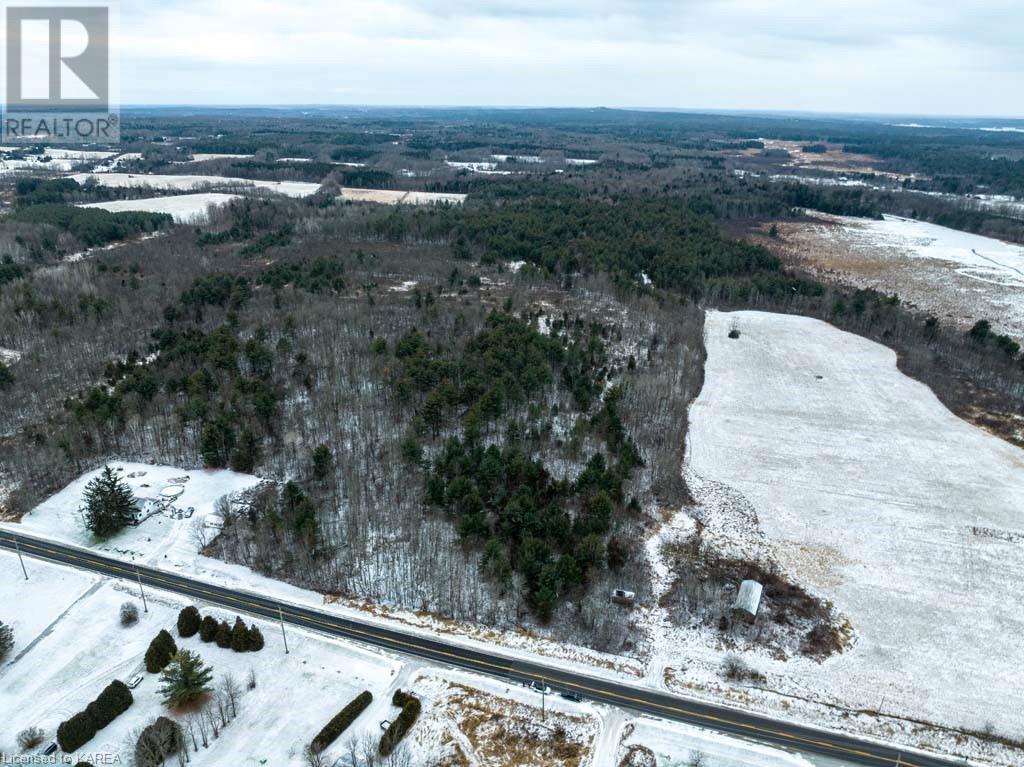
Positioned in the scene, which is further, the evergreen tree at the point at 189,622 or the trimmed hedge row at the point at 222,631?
the evergreen tree at the point at 189,622

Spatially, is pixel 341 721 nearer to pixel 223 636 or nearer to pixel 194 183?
pixel 223 636

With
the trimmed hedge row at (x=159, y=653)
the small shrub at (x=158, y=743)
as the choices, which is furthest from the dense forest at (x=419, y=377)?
the small shrub at (x=158, y=743)

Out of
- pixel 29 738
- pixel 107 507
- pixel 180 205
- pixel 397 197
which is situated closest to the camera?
pixel 29 738

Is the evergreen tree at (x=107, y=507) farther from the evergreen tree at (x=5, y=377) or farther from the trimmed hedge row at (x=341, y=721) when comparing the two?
the evergreen tree at (x=5, y=377)

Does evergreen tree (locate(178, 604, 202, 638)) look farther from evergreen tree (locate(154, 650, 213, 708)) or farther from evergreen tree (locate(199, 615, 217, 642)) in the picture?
evergreen tree (locate(154, 650, 213, 708))

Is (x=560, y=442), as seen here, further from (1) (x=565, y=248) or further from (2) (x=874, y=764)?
(1) (x=565, y=248)

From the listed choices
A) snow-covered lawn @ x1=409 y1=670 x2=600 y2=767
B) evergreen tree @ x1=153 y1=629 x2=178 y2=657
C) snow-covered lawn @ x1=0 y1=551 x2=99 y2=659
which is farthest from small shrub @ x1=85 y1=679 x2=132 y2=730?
snow-covered lawn @ x1=409 y1=670 x2=600 y2=767

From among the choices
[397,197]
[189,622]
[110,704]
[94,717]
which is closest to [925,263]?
[397,197]

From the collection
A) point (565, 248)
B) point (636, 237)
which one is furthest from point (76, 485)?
point (636, 237)
